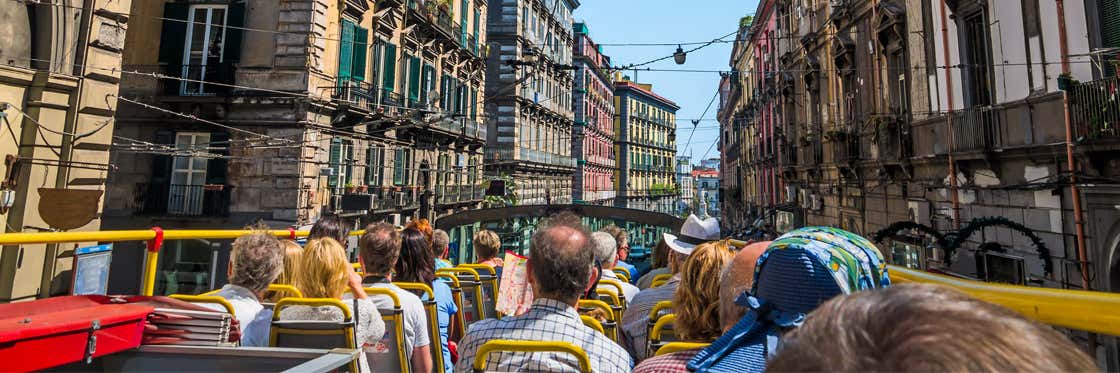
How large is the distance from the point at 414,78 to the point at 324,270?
60.8ft

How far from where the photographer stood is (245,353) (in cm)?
236

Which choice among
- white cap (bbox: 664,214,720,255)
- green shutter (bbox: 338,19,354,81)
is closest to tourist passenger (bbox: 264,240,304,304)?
white cap (bbox: 664,214,720,255)

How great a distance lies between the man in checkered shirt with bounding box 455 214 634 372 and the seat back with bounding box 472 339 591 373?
0.06 meters

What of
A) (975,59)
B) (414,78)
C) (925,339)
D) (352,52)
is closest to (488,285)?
(925,339)

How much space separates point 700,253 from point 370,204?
51.9ft

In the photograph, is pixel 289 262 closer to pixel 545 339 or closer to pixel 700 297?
pixel 545 339

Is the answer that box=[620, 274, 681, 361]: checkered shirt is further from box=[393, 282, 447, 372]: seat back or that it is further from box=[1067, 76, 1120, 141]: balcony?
box=[1067, 76, 1120, 141]: balcony

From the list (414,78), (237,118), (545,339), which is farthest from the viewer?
(414,78)

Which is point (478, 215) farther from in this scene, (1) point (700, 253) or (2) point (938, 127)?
(1) point (700, 253)

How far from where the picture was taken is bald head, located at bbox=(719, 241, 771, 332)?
1.96 meters

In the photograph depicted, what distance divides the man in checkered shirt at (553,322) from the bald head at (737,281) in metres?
0.73

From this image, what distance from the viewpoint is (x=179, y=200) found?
51.9ft

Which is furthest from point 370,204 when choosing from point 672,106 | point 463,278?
point 672,106

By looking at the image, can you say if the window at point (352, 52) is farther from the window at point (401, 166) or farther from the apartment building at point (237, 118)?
the window at point (401, 166)
